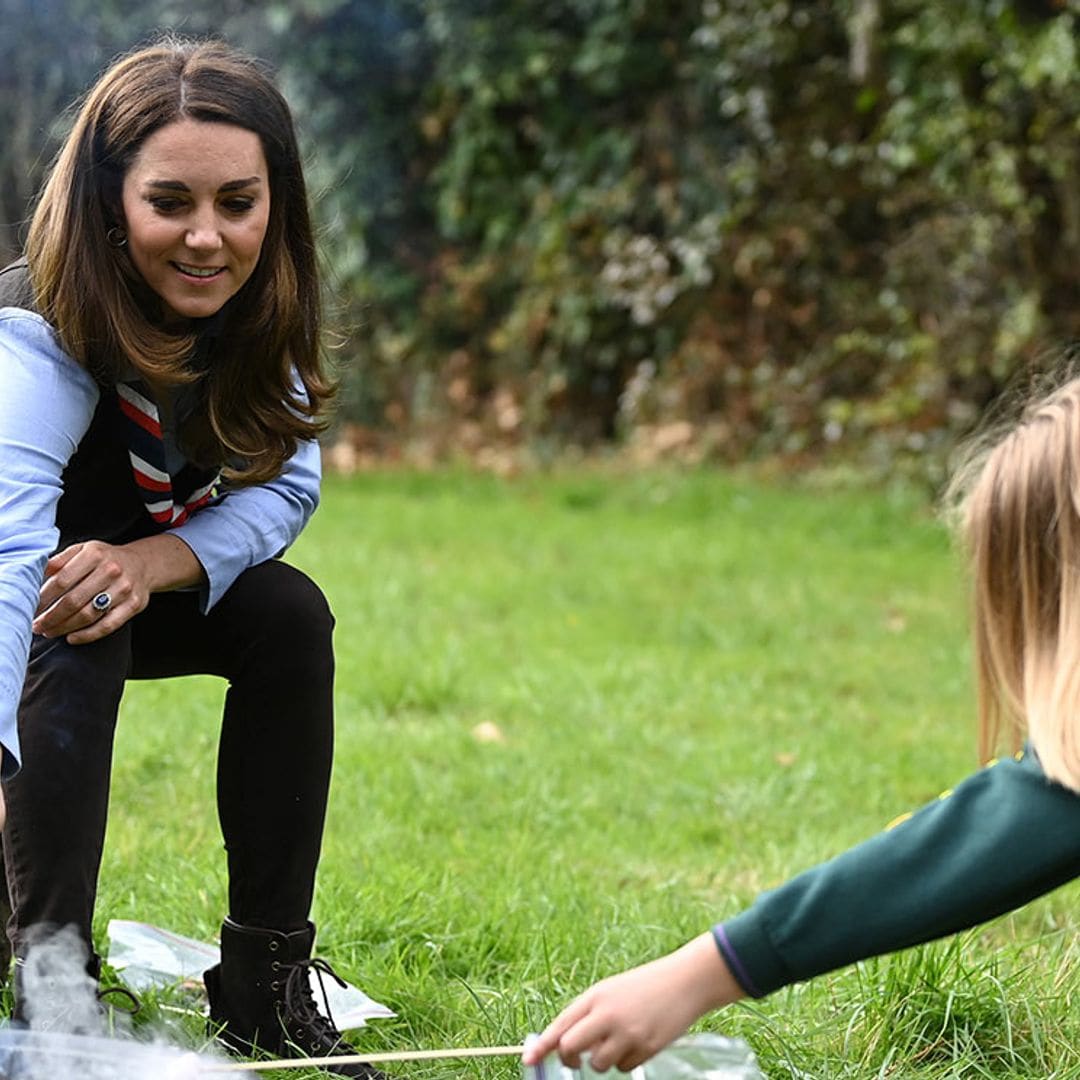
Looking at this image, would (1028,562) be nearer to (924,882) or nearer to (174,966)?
(924,882)

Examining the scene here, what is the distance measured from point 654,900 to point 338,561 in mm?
3493

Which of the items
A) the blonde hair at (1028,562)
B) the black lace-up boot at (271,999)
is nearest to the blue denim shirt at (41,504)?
the black lace-up boot at (271,999)

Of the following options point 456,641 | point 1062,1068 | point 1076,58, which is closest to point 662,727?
point 456,641

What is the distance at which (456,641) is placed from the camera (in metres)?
5.02

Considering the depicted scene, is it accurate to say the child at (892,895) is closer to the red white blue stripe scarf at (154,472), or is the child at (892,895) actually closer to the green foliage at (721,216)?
the red white blue stripe scarf at (154,472)

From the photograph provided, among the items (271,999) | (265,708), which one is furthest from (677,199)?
(271,999)

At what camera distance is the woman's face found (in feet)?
6.86

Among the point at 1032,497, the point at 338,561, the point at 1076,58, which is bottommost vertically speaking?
the point at 338,561

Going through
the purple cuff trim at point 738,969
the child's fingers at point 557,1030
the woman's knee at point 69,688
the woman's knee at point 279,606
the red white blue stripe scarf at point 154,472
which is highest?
the red white blue stripe scarf at point 154,472

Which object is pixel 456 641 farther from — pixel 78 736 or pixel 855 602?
pixel 78 736

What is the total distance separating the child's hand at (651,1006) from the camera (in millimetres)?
1602

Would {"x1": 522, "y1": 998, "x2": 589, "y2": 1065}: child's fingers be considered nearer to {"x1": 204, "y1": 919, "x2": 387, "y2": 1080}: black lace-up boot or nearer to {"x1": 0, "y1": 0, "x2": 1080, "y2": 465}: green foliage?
{"x1": 204, "y1": 919, "x2": 387, "y2": 1080}: black lace-up boot

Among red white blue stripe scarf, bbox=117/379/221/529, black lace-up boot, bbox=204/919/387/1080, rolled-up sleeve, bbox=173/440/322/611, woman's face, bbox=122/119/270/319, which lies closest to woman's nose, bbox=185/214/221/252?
woman's face, bbox=122/119/270/319

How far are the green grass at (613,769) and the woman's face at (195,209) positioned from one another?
977mm
